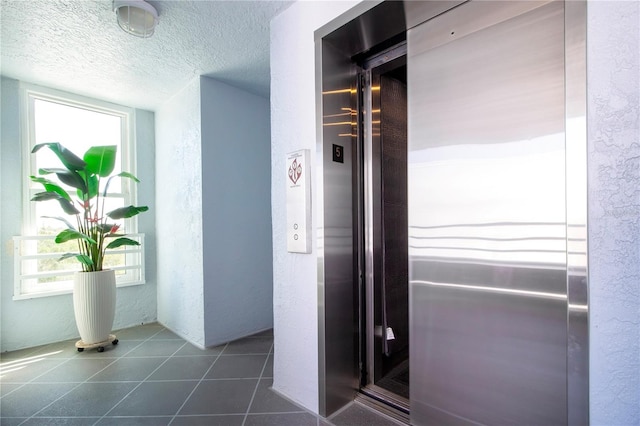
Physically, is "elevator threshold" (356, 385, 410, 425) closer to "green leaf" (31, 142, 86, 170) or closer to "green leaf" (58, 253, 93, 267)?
"green leaf" (58, 253, 93, 267)

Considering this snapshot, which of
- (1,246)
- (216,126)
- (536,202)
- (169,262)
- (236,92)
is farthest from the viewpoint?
(169,262)

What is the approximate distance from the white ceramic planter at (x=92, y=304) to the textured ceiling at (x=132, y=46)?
192cm

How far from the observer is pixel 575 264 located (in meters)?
1.02

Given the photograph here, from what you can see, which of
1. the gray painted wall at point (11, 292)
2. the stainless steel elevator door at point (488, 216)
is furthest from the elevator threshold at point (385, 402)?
the gray painted wall at point (11, 292)

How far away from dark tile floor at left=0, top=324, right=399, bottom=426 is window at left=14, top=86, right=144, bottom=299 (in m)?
0.74

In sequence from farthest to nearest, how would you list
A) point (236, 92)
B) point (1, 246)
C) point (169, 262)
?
point (169, 262) → point (236, 92) → point (1, 246)

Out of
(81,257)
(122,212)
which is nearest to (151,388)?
(81,257)

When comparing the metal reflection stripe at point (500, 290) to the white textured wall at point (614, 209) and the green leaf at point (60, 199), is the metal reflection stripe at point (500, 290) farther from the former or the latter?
the green leaf at point (60, 199)

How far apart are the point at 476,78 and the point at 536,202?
25.8 inches

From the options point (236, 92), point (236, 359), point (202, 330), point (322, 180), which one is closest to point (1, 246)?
point (202, 330)

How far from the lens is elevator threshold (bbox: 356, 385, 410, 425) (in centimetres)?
165

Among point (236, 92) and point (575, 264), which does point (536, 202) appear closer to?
point (575, 264)

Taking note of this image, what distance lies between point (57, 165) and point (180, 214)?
1440 millimetres

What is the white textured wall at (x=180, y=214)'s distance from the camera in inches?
110
